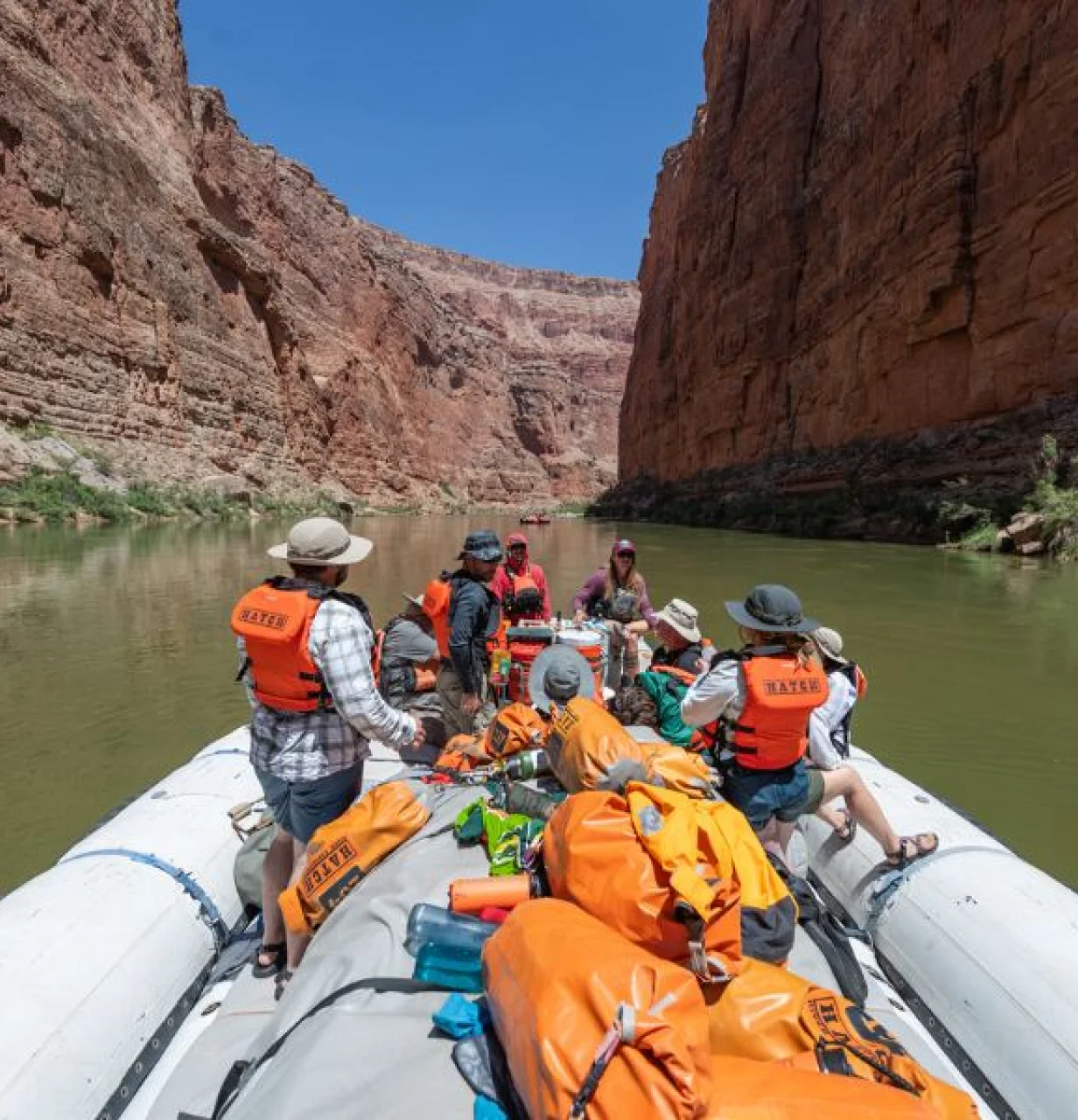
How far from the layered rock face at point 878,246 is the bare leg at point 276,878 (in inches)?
839

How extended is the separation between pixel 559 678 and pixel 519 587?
1506 millimetres

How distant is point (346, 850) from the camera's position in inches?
85.7

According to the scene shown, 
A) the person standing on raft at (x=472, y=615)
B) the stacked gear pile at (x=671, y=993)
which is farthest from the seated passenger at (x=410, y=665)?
the stacked gear pile at (x=671, y=993)

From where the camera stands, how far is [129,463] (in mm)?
25688

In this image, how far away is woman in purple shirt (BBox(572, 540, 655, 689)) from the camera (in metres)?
5.39

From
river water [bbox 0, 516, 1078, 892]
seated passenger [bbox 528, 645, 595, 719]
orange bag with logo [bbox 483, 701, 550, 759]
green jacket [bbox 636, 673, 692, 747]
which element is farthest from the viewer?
river water [bbox 0, 516, 1078, 892]

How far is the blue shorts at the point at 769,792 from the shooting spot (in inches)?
103

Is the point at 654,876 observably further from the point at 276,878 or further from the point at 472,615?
the point at 472,615

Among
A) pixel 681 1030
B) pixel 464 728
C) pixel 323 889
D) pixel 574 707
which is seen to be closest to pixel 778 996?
pixel 681 1030

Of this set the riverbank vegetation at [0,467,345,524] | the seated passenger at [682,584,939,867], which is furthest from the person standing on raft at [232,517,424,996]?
the riverbank vegetation at [0,467,345,524]

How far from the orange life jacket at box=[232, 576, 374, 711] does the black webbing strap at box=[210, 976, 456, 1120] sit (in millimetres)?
925

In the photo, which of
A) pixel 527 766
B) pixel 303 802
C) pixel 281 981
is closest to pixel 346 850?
pixel 303 802

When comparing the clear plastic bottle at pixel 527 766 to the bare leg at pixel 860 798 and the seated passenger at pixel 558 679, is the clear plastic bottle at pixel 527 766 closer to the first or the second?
the seated passenger at pixel 558 679

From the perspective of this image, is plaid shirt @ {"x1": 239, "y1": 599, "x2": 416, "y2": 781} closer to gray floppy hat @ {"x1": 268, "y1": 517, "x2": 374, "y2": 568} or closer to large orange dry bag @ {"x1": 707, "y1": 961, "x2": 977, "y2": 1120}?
gray floppy hat @ {"x1": 268, "y1": 517, "x2": 374, "y2": 568}
